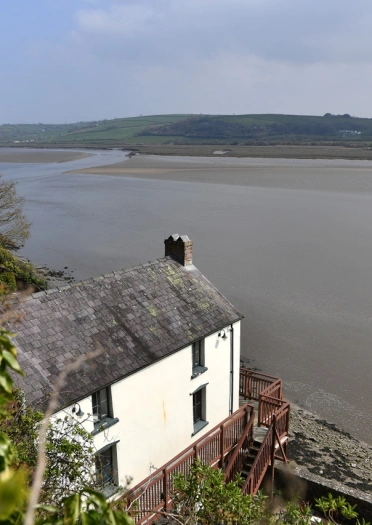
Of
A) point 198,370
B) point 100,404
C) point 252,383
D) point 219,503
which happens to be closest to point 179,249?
→ point 198,370

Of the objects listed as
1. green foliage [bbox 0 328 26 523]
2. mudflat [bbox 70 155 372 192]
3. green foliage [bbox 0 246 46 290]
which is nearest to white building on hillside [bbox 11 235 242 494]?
green foliage [bbox 0 328 26 523]

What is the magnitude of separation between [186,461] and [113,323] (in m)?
4.11

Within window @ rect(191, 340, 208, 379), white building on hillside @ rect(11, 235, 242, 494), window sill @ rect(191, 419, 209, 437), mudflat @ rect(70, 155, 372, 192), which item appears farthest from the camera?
mudflat @ rect(70, 155, 372, 192)

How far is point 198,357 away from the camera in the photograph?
15164 mm

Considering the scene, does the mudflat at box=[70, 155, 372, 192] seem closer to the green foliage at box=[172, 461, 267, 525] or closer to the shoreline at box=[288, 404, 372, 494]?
the shoreline at box=[288, 404, 372, 494]

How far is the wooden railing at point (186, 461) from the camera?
11766mm

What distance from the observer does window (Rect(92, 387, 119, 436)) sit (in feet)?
39.3

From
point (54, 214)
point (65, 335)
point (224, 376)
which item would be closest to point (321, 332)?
point (224, 376)

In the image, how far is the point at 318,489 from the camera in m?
14.1

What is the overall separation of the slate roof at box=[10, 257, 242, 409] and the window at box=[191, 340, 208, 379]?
20.3 inches

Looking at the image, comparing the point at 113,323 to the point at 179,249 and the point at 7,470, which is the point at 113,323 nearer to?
the point at 179,249

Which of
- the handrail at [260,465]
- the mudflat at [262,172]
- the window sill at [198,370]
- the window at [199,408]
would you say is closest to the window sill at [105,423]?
the window sill at [198,370]

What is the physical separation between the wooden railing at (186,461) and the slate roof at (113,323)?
2.61m

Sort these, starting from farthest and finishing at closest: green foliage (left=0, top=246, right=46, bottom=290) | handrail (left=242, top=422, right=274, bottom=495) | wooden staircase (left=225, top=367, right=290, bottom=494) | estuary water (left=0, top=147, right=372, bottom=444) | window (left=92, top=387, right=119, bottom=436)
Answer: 1. green foliage (left=0, top=246, right=46, bottom=290)
2. estuary water (left=0, top=147, right=372, bottom=444)
3. wooden staircase (left=225, top=367, right=290, bottom=494)
4. handrail (left=242, top=422, right=274, bottom=495)
5. window (left=92, top=387, right=119, bottom=436)
